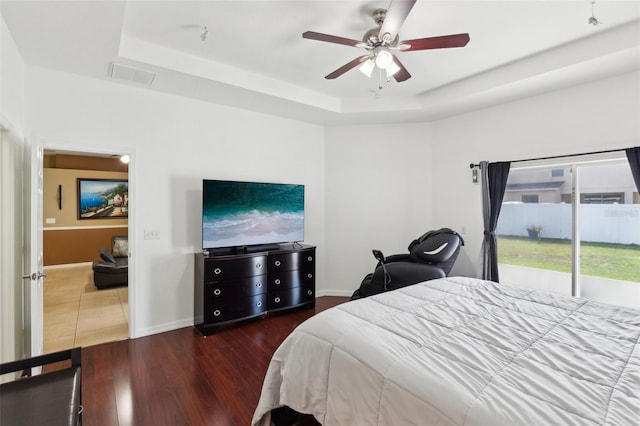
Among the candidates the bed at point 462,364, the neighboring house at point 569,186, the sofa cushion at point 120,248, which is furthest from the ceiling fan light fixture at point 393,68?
the sofa cushion at point 120,248

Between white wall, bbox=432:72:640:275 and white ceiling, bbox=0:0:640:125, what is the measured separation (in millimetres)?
206

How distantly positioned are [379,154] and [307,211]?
147cm

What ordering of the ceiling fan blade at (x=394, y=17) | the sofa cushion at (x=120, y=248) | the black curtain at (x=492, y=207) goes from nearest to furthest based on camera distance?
the ceiling fan blade at (x=394, y=17) < the black curtain at (x=492, y=207) < the sofa cushion at (x=120, y=248)

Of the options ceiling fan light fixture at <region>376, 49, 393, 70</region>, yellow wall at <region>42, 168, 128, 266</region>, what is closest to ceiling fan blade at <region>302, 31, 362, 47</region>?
ceiling fan light fixture at <region>376, 49, 393, 70</region>

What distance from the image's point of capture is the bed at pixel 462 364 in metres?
1.03

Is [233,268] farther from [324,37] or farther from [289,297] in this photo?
[324,37]

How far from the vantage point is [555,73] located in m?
2.93

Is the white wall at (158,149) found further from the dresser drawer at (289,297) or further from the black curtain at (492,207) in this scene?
the black curtain at (492,207)

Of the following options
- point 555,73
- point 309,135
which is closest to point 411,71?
point 555,73

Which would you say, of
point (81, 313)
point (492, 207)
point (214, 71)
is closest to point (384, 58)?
point (214, 71)

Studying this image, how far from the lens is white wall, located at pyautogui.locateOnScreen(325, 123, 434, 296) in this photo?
4.65 m

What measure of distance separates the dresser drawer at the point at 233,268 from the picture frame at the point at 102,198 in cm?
476

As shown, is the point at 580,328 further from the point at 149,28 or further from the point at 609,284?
the point at 149,28

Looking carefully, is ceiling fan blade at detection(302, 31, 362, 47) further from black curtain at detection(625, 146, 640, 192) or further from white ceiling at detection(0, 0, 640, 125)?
black curtain at detection(625, 146, 640, 192)
